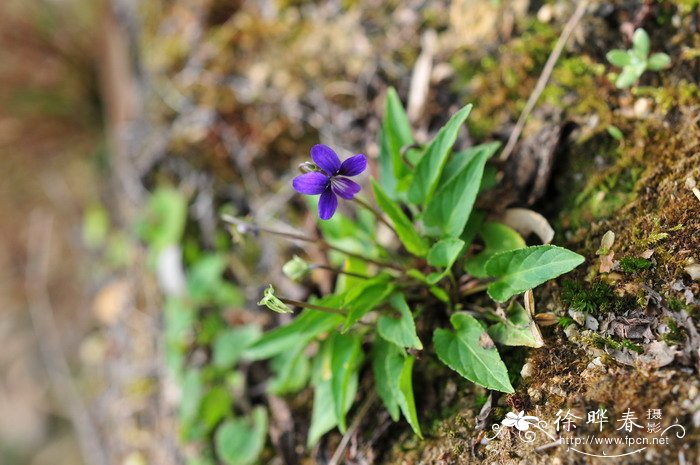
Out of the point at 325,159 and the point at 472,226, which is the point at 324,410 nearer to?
the point at 472,226

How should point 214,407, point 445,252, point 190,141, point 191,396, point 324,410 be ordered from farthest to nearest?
point 190,141, point 191,396, point 214,407, point 324,410, point 445,252

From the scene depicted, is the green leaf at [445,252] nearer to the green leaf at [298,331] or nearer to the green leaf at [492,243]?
the green leaf at [492,243]

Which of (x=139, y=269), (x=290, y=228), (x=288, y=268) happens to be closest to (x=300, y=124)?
(x=290, y=228)

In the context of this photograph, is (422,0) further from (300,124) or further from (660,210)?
(660,210)

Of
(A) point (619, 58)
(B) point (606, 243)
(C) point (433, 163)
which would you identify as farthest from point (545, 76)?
(B) point (606, 243)

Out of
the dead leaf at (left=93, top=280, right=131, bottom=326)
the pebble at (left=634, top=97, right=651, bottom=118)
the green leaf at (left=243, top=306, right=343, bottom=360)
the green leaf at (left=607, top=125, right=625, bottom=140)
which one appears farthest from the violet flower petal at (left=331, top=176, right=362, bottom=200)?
the dead leaf at (left=93, top=280, right=131, bottom=326)
